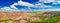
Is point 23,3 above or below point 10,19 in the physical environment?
above

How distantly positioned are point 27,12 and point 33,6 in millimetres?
88

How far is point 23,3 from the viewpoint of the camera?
1.46 metres

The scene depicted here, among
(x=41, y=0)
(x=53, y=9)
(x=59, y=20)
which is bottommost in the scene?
(x=59, y=20)

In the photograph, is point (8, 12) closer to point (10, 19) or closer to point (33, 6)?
point (10, 19)

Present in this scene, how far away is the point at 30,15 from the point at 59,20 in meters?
0.30

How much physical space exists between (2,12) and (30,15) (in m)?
0.29

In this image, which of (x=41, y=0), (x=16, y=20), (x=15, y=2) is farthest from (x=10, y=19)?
(x=41, y=0)

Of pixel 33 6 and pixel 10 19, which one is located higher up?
pixel 33 6

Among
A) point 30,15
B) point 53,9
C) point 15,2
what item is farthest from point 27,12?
point 53,9

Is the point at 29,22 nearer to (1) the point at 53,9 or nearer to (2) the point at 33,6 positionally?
(2) the point at 33,6

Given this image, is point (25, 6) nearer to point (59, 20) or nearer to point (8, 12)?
point (8, 12)

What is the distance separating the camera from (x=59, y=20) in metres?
1.42

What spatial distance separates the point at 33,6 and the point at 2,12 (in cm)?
33

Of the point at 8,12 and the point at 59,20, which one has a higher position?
the point at 8,12
